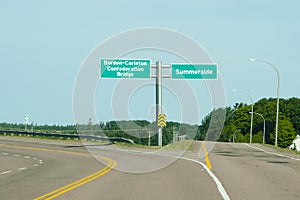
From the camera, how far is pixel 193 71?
51.6 metres

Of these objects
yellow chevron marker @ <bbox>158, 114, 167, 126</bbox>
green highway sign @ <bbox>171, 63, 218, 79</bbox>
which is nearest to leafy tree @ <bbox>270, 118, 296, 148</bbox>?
green highway sign @ <bbox>171, 63, 218, 79</bbox>

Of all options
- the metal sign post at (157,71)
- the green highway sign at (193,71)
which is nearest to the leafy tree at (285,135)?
the green highway sign at (193,71)

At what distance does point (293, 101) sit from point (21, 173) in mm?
170072

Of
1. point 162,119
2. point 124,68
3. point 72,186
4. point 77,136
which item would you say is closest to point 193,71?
point 162,119

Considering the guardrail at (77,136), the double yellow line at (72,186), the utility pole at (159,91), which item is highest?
the utility pole at (159,91)

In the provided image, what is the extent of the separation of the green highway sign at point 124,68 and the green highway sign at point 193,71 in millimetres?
2727

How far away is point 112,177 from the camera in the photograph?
2078cm

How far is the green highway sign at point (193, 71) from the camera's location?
51438 mm

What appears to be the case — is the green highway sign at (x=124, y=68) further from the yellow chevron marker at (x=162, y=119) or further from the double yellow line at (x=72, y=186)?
the double yellow line at (x=72, y=186)

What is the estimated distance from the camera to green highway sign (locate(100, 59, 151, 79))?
50.6 m

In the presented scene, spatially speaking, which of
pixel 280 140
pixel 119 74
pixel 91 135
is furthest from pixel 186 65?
pixel 280 140

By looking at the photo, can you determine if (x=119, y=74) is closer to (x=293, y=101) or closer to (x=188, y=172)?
(x=188, y=172)

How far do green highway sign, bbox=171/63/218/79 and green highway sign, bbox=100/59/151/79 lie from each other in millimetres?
2727

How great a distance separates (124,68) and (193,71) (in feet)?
20.4
